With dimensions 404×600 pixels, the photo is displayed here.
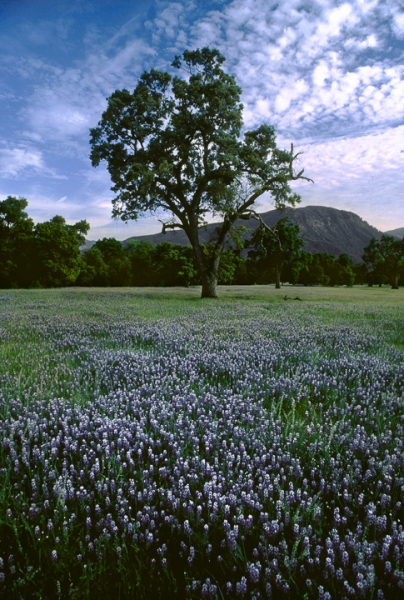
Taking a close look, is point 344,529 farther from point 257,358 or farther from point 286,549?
point 257,358

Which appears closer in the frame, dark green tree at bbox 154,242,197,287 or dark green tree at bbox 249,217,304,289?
dark green tree at bbox 249,217,304,289

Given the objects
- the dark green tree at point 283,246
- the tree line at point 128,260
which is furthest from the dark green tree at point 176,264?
the dark green tree at point 283,246

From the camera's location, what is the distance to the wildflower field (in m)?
1.83

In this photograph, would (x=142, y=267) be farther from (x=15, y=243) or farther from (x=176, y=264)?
(x=15, y=243)

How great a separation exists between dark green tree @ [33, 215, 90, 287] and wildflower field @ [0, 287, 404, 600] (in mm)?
65291

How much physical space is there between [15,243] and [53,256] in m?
9.20

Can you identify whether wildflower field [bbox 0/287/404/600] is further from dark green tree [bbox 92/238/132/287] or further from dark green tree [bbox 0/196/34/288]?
dark green tree [bbox 92/238/132/287]

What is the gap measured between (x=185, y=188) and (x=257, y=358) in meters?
22.9

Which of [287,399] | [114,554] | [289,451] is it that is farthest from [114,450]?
[287,399]

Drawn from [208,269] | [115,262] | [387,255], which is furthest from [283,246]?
[115,262]

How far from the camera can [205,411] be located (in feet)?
13.0

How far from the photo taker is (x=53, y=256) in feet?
215

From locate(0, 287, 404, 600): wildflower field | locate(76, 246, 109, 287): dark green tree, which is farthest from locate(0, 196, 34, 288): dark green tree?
locate(0, 287, 404, 600): wildflower field

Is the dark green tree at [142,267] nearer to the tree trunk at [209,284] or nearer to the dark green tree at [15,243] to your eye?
the dark green tree at [15,243]
